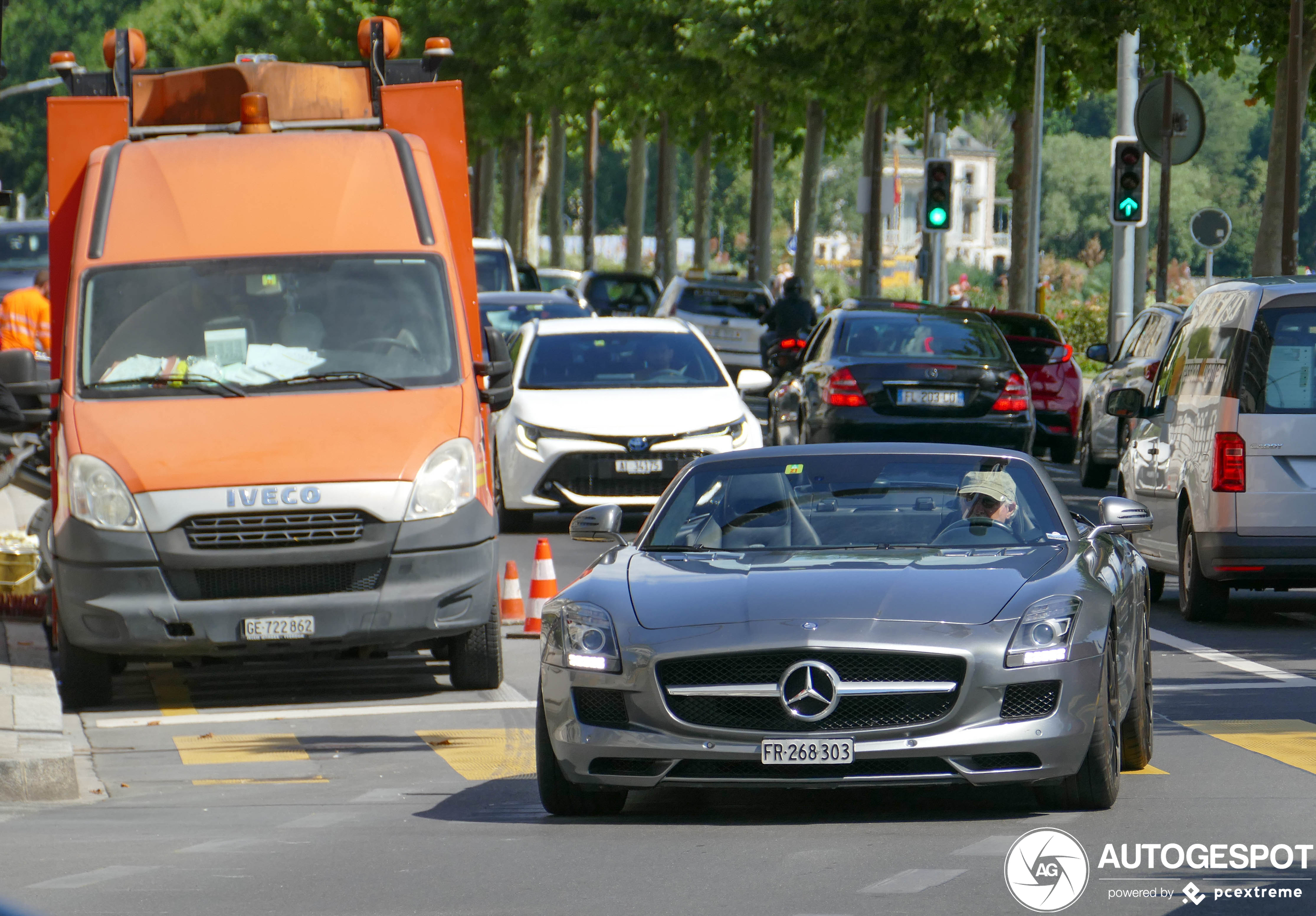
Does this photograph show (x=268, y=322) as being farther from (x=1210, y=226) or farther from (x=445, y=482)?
(x=1210, y=226)

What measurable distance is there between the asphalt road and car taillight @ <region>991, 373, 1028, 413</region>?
8582 millimetres

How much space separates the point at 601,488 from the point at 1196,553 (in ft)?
18.4

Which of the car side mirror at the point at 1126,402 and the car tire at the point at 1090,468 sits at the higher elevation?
the car side mirror at the point at 1126,402

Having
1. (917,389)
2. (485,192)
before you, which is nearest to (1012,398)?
(917,389)

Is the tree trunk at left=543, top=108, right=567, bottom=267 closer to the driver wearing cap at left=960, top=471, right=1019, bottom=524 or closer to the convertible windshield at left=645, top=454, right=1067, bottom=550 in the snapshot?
the convertible windshield at left=645, top=454, right=1067, bottom=550

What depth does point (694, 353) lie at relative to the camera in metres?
18.5

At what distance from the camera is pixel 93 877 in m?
6.65

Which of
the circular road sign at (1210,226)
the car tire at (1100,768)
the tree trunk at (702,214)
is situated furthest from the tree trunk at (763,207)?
the car tire at (1100,768)

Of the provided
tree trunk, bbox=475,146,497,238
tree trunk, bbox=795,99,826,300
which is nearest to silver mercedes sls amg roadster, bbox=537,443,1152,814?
tree trunk, bbox=795,99,826,300

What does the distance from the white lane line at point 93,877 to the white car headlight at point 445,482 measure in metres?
3.72

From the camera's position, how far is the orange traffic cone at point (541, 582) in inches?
508

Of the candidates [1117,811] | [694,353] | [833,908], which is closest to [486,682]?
[1117,811]

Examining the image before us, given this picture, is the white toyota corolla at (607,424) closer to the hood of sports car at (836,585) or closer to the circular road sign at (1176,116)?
the circular road sign at (1176,116)

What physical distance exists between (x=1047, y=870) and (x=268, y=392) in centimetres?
544
